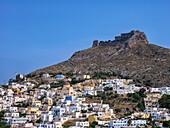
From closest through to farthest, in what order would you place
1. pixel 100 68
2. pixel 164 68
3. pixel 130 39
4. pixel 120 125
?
pixel 120 125 → pixel 164 68 → pixel 100 68 → pixel 130 39

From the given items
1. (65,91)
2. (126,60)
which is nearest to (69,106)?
(65,91)

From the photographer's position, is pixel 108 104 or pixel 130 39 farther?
pixel 130 39

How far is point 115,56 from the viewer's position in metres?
112

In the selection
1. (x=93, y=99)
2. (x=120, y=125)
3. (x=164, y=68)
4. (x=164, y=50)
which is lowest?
(x=120, y=125)

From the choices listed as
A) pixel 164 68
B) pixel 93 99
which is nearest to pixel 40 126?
pixel 93 99

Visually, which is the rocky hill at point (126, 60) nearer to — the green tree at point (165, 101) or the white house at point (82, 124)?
the green tree at point (165, 101)

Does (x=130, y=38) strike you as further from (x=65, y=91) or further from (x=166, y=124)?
(x=166, y=124)

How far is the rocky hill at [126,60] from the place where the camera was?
9519 cm

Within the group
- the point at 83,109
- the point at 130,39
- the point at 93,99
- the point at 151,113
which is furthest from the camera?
the point at 130,39

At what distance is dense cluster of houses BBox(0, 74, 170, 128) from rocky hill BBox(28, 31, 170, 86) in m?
8.05

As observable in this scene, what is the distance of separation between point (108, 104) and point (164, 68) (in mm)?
26472

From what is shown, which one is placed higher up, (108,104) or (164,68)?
(164,68)

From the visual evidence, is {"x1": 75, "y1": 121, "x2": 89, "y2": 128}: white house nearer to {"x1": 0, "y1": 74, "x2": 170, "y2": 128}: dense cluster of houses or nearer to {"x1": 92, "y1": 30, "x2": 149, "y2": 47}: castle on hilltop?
{"x1": 0, "y1": 74, "x2": 170, "y2": 128}: dense cluster of houses

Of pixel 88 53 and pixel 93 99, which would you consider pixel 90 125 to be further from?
pixel 88 53
